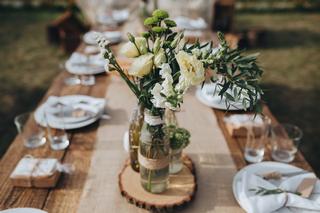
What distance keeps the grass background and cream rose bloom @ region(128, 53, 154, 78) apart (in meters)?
1.84

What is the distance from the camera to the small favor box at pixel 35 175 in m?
1.33

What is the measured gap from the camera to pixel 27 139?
5.29 feet

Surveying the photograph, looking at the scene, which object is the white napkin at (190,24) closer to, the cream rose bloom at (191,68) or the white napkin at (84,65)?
the white napkin at (84,65)

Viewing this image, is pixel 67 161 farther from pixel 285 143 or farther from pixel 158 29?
pixel 285 143

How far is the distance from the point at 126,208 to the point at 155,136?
28 cm

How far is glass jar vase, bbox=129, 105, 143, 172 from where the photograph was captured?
1.33 metres

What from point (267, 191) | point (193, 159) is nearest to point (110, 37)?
point (193, 159)

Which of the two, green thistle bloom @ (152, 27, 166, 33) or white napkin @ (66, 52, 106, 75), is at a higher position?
green thistle bloom @ (152, 27, 166, 33)

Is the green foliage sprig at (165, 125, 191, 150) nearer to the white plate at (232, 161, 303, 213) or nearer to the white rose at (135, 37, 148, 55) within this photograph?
the white plate at (232, 161, 303, 213)

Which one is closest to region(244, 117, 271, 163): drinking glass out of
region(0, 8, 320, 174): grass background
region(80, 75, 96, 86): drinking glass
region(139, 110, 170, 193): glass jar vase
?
region(139, 110, 170, 193): glass jar vase

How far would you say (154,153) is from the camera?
3.95 feet

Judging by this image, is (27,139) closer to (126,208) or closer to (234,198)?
(126,208)

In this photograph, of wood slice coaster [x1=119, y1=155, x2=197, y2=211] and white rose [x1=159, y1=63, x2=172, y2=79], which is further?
wood slice coaster [x1=119, y1=155, x2=197, y2=211]

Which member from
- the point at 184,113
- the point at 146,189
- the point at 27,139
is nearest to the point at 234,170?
the point at 146,189
